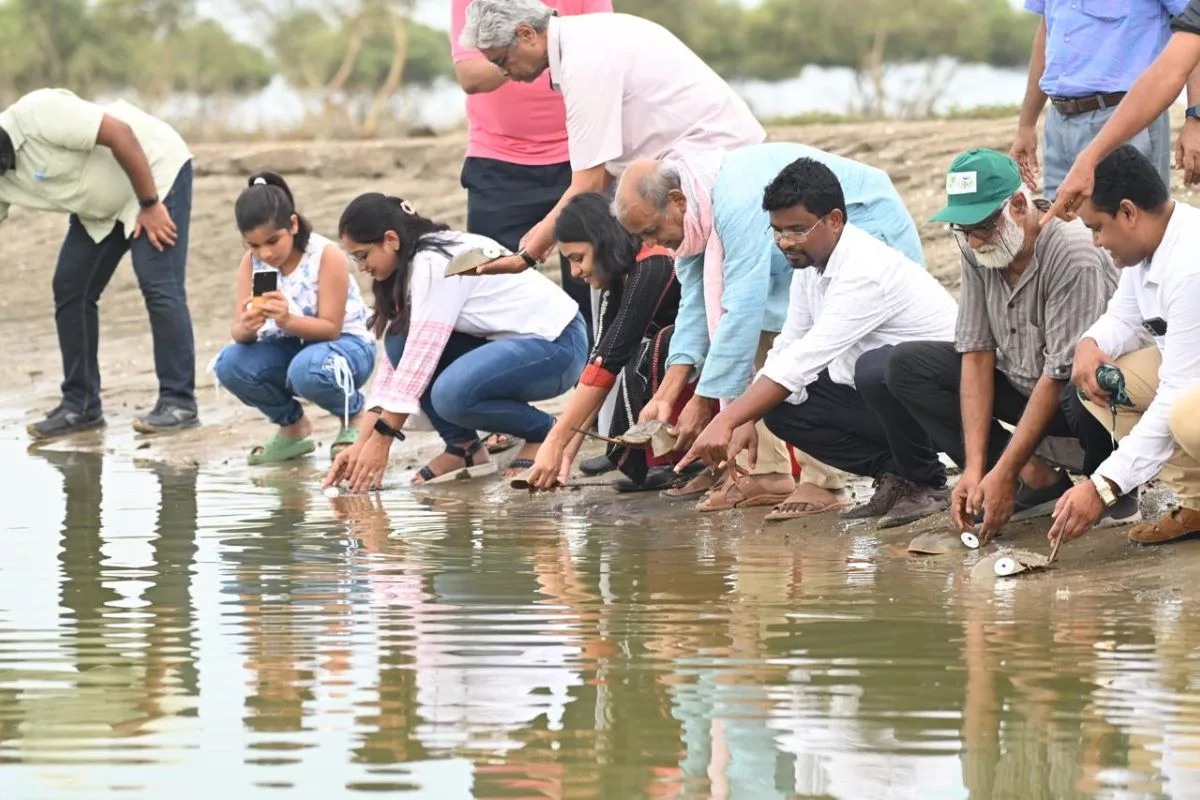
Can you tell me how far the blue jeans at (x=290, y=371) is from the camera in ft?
24.8

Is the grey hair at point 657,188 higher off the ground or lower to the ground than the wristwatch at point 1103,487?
higher

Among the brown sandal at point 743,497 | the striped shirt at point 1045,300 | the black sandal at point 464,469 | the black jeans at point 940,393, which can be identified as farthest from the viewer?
the black sandal at point 464,469

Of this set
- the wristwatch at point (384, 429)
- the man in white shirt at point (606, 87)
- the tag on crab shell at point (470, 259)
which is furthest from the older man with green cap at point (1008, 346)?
the wristwatch at point (384, 429)

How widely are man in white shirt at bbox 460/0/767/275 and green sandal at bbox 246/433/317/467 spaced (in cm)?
171

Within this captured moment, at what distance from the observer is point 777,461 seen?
247 inches

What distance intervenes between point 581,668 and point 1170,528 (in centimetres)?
167

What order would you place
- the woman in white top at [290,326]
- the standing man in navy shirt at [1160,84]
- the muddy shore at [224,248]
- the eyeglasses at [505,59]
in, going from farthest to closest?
the muddy shore at [224,248] < the woman in white top at [290,326] < the eyeglasses at [505,59] < the standing man in navy shirt at [1160,84]

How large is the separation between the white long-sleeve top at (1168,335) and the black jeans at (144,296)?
5024 millimetres

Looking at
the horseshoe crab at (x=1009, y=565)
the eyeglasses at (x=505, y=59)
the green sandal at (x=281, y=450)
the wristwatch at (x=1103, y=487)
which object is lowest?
the green sandal at (x=281, y=450)

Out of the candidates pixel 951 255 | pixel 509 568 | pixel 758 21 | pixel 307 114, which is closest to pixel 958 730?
pixel 509 568

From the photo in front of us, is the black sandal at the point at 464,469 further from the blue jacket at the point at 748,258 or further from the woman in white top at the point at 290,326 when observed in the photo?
the blue jacket at the point at 748,258

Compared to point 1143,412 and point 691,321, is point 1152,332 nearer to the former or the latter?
point 1143,412

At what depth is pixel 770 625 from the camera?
14.6 feet

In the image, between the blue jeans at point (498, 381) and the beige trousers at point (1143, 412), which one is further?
the blue jeans at point (498, 381)
